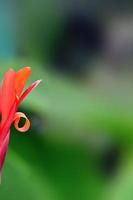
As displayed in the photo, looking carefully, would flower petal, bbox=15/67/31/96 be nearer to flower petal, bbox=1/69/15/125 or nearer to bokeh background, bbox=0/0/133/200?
flower petal, bbox=1/69/15/125

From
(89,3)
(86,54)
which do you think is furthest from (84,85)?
(89,3)

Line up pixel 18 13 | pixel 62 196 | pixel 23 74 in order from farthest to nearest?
pixel 18 13, pixel 62 196, pixel 23 74

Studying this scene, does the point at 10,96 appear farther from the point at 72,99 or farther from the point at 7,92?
the point at 72,99


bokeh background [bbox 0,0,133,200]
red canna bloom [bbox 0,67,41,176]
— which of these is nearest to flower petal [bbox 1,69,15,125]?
red canna bloom [bbox 0,67,41,176]

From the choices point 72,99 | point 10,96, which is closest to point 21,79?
point 10,96

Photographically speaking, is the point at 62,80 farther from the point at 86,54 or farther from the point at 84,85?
the point at 86,54
